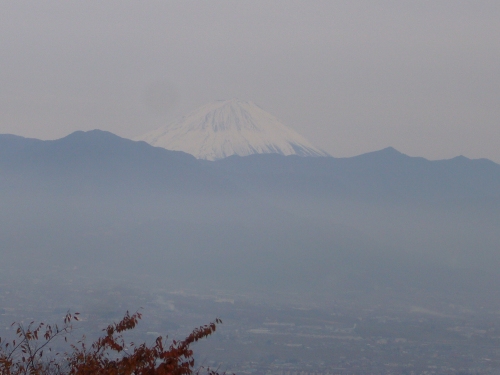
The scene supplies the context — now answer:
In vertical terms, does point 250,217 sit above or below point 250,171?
below

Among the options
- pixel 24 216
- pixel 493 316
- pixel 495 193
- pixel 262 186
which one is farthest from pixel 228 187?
pixel 493 316

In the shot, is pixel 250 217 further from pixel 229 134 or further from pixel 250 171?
pixel 229 134

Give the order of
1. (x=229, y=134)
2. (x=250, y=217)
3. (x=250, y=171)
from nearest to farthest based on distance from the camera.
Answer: (x=250, y=217) → (x=250, y=171) → (x=229, y=134)

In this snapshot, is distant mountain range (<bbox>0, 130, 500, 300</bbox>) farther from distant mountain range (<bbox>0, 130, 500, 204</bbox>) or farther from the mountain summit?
the mountain summit

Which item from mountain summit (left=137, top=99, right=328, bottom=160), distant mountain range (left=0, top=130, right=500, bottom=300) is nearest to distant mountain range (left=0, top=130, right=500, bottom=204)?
distant mountain range (left=0, top=130, right=500, bottom=300)

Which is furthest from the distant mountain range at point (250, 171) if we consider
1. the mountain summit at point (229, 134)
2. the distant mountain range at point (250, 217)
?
the mountain summit at point (229, 134)

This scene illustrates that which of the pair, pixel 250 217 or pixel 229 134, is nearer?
pixel 250 217

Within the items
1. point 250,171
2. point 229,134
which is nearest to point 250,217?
point 250,171

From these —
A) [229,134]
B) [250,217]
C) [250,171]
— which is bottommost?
[250,217]

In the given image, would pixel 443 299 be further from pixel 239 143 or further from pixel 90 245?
pixel 239 143
